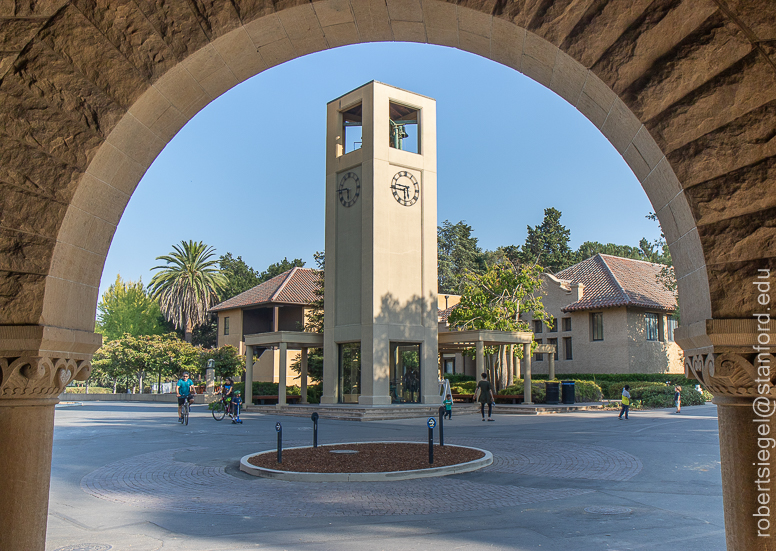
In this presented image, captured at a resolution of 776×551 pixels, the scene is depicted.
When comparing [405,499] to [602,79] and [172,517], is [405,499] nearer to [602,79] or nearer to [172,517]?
[172,517]

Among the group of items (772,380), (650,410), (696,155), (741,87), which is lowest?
(650,410)

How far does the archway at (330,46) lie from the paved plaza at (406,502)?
3.66 m

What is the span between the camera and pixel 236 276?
8569cm

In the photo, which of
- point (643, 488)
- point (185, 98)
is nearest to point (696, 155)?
point (185, 98)

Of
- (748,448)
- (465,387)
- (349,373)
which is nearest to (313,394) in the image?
(349,373)

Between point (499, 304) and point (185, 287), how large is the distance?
37.3 meters

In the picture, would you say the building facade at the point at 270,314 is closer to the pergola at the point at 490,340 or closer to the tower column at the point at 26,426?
the pergola at the point at 490,340

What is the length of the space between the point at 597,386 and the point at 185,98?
36.8 metres

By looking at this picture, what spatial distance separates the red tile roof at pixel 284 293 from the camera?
53.8 meters

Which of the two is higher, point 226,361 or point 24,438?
point 226,361

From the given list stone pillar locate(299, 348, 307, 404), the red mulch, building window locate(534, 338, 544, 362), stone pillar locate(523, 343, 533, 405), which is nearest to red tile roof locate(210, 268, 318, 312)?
stone pillar locate(299, 348, 307, 404)

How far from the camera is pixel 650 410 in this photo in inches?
1241

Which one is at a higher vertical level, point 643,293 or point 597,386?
point 643,293

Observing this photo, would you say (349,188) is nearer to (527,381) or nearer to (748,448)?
(527,381)
